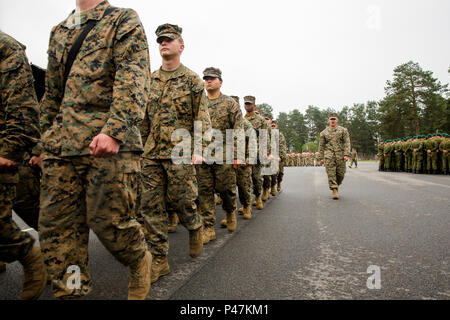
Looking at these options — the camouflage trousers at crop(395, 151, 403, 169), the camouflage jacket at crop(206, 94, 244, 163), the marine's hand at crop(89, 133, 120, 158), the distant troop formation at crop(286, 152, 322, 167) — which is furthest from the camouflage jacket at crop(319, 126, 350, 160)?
the distant troop formation at crop(286, 152, 322, 167)

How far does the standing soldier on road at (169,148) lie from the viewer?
9.82ft

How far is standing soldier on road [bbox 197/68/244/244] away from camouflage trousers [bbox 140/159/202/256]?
125 cm

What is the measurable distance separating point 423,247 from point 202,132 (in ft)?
9.91

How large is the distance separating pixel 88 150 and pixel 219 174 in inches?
108

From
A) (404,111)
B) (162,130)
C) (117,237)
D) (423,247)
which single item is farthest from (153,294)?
(404,111)

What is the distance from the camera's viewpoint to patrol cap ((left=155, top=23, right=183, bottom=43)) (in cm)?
322

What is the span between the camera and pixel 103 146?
1737 mm

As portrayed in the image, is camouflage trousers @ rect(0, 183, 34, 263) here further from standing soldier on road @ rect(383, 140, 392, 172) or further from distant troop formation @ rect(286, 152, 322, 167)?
distant troop formation @ rect(286, 152, 322, 167)

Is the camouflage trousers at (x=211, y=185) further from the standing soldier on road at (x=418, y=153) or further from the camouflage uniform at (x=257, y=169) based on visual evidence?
the standing soldier on road at (x=418, y=153)

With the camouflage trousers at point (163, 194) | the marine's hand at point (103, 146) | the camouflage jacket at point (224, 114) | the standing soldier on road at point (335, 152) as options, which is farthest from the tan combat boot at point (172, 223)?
the standing soldier on road at point (335, 152)

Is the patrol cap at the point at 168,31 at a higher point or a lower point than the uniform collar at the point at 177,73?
higher

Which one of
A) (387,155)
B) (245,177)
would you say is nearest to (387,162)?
(387,155)

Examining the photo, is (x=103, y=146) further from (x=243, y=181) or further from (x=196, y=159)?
(x=243, y=181)

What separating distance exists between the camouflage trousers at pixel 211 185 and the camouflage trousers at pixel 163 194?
50.1 inches
